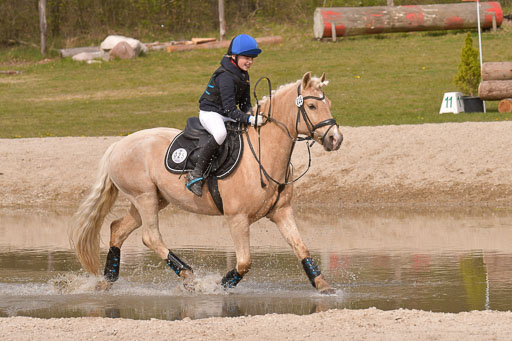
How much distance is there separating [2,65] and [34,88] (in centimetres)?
598

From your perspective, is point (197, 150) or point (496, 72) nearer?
point (197, 150)

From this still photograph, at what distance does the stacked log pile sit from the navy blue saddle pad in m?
13.7

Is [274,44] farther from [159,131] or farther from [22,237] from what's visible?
[159,131]

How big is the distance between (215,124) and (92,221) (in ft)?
6.52

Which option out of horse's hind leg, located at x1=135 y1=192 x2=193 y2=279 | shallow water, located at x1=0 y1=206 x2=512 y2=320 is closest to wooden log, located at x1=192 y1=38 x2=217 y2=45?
shallow water, located at x1=0 y1=206 x2=512 y2=320

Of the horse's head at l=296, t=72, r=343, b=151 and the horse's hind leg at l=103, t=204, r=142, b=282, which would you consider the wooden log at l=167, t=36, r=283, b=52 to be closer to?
the horse's hind leg at l=103, t=204, r=142, b=282

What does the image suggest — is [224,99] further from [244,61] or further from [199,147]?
[199,147]

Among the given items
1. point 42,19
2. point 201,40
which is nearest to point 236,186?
point 201,40

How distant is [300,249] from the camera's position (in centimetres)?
831

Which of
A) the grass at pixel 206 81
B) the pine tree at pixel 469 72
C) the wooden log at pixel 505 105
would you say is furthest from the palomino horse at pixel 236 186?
the pine tree at pixel 469 72

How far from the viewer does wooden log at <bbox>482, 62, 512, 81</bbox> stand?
21.7 meters

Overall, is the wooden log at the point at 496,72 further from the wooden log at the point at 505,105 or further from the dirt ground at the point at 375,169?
the dirt ground at the point at 375,169

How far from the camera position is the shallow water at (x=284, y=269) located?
794cm

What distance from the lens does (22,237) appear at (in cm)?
1262
